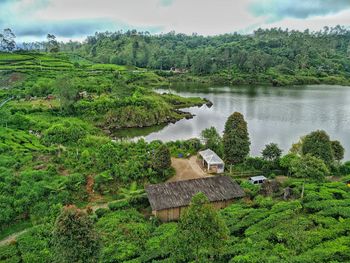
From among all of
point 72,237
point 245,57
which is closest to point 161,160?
point 72,237

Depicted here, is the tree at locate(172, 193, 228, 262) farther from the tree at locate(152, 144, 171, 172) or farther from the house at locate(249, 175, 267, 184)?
the tree at locate(152, 144, 171, 172)

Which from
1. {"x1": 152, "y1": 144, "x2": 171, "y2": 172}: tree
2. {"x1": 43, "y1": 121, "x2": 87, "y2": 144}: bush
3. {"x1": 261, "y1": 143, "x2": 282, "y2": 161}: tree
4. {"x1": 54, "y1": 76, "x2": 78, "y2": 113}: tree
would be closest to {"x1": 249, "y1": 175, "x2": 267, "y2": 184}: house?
{"x1": 261, "y1": 143, "x2": 282, "y2": 161}: tree

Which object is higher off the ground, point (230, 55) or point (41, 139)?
point (230, 55)

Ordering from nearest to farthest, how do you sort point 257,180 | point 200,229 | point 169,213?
point 200,229
point 169,213
point 257,180

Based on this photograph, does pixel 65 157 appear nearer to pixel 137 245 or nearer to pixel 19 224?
pixel 19 224

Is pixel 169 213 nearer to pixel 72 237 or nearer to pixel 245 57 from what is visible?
pixel 72 237

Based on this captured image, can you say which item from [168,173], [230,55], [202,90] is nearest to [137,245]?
[168,173]
